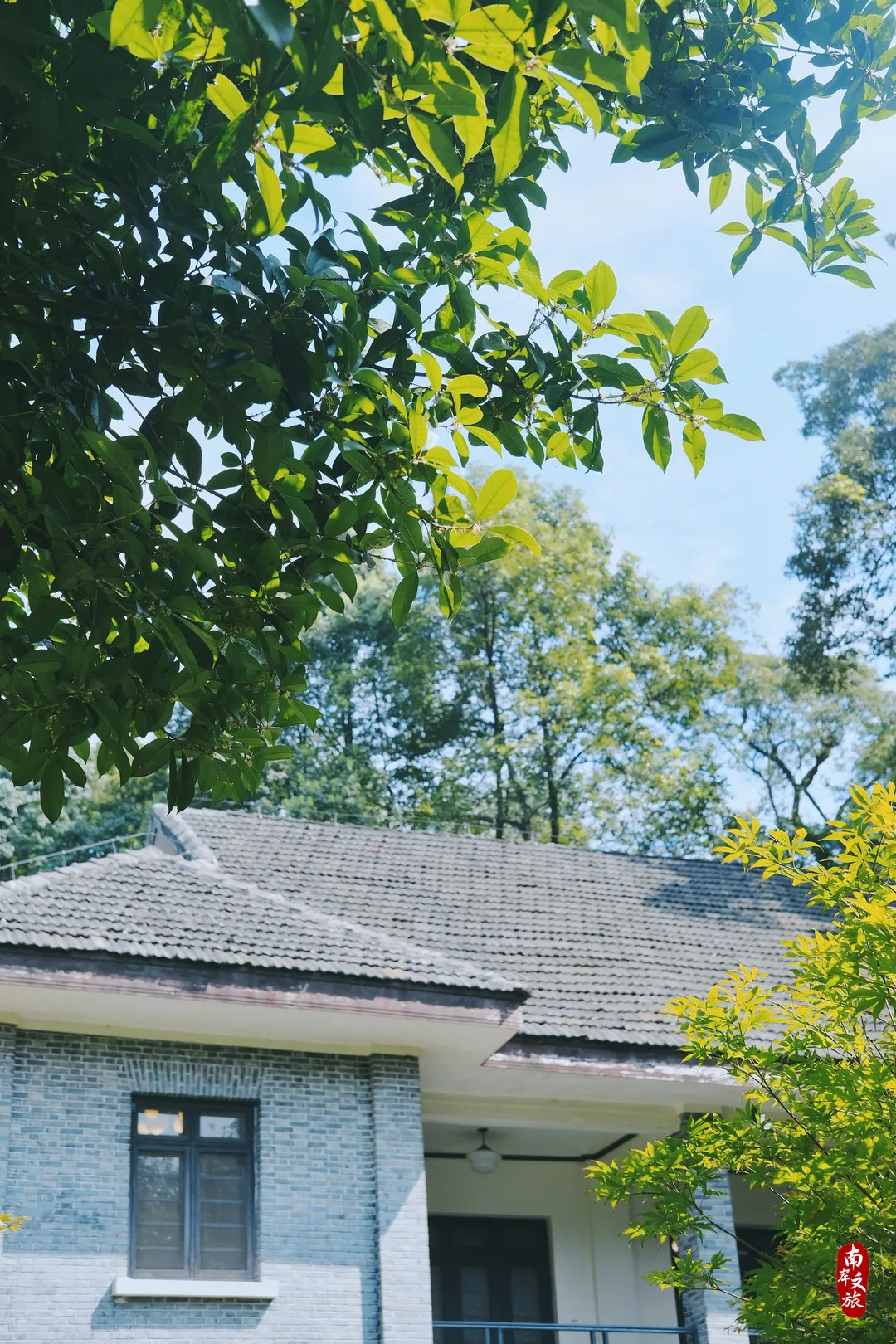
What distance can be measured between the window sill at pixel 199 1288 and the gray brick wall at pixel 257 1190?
0.34 feet

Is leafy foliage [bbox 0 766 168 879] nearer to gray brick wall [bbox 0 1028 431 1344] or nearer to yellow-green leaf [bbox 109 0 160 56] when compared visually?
gray brick wall [bbox 0 1028 431 1344]

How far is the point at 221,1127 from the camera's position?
10.4 metres

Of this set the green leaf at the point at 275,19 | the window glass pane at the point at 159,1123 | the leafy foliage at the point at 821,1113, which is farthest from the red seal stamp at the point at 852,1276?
the green leaf at the point at 275,19

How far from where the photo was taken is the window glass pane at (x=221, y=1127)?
10.3 meters

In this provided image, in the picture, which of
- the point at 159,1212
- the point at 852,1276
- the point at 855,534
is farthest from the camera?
the point at 855,534

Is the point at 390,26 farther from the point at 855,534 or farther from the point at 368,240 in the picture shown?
the point at 855,534

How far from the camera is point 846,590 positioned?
26500 millimetres

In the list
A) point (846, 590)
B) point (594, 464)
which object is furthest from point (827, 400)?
point (594, 464)

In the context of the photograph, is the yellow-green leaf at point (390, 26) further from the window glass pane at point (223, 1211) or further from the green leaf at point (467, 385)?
the window glass pane at point (223, 1211)

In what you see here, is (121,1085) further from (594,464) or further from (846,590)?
(846,590)

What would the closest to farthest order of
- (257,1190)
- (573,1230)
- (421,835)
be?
(257,1190), (573,1230), (421,835)

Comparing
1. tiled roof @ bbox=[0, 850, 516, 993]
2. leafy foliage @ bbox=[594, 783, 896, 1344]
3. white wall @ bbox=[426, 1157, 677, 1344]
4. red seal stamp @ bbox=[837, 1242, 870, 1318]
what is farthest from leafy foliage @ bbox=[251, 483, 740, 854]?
red seal stamp @ bbox=[837, 1242, 870, 1318]

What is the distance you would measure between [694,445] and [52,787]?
205 cm

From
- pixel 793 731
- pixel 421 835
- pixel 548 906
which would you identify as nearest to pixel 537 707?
pixel 793 731
